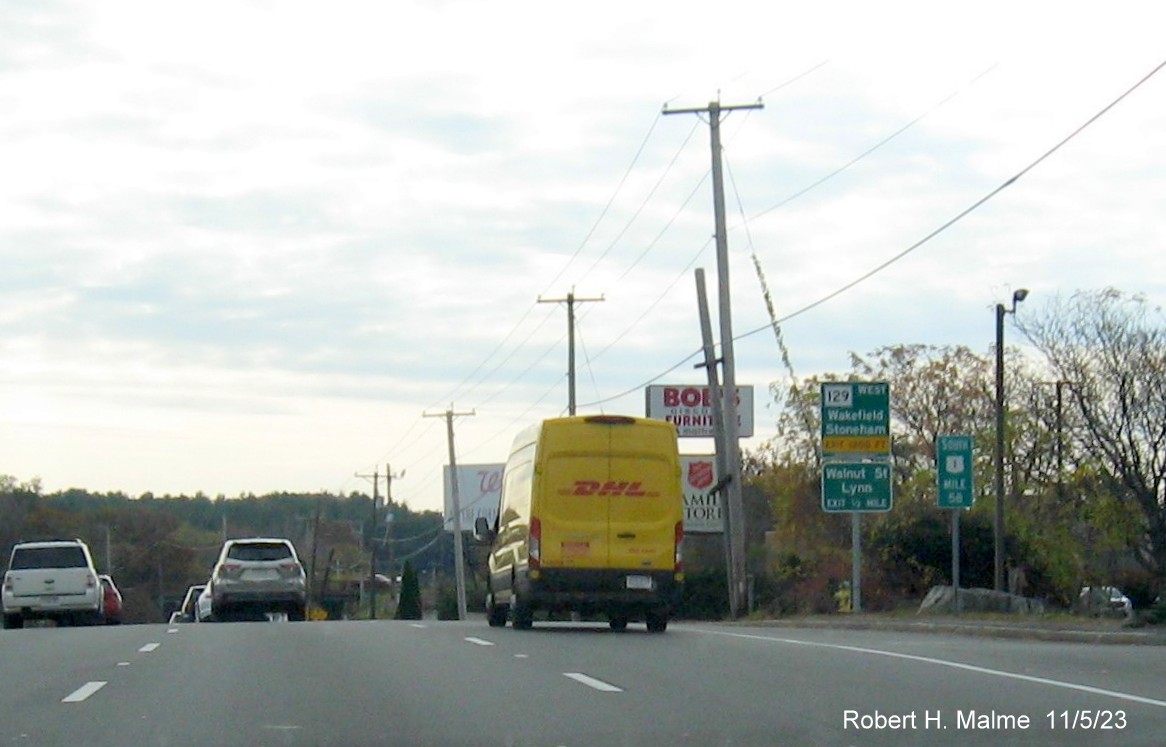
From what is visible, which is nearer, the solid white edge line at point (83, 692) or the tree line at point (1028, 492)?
the solid white edge line at point (83, 692)

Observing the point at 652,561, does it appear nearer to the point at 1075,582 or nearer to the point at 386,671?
the point at 386,671

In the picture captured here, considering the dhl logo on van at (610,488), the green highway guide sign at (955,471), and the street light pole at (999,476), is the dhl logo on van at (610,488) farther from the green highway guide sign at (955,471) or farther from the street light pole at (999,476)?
the street light pole at (999,476)

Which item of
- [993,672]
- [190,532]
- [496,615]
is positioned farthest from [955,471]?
[190,532]

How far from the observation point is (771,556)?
56625 mm

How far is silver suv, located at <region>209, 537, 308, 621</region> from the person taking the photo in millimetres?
32188

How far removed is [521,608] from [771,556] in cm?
3497

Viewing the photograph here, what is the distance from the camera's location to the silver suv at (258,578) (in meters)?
32.2

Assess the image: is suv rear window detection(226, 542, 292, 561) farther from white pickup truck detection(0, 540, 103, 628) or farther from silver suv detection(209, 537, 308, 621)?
white pickup truck detection(0, 540, 103, 628)

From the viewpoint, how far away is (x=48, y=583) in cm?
3158

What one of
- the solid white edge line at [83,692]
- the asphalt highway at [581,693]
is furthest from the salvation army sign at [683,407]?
the solid white edge line at [83,692]

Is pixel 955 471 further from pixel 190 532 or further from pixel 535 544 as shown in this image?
pixel 190 532

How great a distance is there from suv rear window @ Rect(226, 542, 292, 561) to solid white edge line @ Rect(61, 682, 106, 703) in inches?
740

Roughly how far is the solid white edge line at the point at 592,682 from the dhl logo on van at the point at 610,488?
24.6 ft

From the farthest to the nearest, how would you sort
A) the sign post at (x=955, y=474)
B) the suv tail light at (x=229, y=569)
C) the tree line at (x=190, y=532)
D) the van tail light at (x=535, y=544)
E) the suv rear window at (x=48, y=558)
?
the tree line at (x=190, y=532), the suv tail light at (x=229, y=569), the suv rear window at (x=48, y=558), the sign post at (x=955, y=474), the van tail light at (x=535, y=544)
